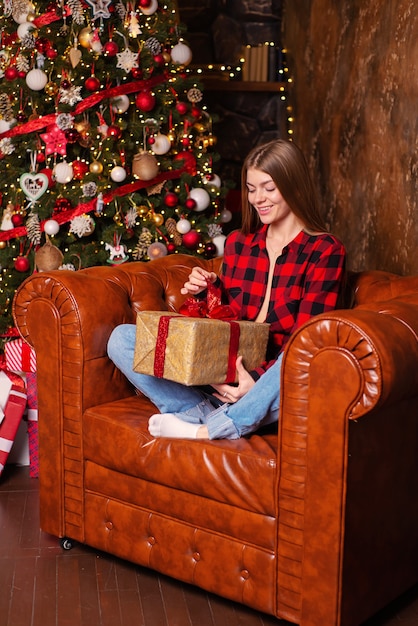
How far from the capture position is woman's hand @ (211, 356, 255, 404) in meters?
2.37

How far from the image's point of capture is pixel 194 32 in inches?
192

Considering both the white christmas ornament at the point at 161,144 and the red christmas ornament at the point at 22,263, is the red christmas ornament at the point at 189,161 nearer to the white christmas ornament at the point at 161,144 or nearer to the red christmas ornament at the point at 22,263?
the white christmas ornament at the point at 161,144

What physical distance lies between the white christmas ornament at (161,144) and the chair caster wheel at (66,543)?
2000 millimetres

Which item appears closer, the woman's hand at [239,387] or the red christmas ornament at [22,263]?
the woman's hand at [239,387]

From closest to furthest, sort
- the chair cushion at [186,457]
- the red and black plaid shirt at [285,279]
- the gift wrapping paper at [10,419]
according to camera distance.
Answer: the chair cushion at [186,457] → the red and black plaid shirt at [285,279] → the gift wrapping paper at [10,419]

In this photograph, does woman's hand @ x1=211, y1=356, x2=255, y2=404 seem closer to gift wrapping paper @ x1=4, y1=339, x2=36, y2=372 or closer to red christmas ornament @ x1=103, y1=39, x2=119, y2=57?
gift wrapping paper @ x1=4, y1=339, x2=36, y2=372

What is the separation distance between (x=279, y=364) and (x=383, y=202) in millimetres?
1315

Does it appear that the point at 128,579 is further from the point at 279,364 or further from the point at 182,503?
the point at 279,364

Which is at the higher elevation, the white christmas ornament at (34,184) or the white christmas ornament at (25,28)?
the white christmas ornament at (25,28)

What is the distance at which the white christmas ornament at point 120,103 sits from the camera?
12.7 feet

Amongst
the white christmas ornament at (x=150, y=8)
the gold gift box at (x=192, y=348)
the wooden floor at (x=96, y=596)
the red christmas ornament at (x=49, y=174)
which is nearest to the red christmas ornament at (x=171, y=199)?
the red christmas ornament at (x=49, y=174)

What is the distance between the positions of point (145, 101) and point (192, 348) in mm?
1989

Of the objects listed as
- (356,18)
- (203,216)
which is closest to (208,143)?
(203,216)

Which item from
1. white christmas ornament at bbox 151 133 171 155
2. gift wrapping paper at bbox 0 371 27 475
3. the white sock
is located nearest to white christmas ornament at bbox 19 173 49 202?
white christmas ornament at bbox 151 133 171 155
